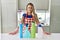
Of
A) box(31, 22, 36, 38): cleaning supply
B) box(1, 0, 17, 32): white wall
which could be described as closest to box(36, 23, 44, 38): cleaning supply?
box(31, 22, 36, 38): cleaning supply

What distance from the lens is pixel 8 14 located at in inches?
105

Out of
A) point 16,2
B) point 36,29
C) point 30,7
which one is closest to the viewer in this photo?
point 36,29

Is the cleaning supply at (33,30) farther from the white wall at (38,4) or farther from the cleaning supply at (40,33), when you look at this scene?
the white wall at (38,4)

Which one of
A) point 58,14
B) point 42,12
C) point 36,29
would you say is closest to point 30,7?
point 36,29

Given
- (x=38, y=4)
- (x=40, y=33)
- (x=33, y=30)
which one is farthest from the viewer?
(x=38, y=4)

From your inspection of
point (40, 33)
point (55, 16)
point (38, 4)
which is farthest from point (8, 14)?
point (40, 33)

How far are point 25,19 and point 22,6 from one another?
118cm

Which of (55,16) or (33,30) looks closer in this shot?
(33,30)

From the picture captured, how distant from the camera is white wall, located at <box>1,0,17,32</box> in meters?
2.63

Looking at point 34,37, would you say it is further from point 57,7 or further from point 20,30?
point 57,7

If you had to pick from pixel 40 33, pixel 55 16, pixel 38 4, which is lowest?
pixel 40 33

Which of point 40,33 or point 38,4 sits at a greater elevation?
point 38,4

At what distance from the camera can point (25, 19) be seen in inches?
59.7

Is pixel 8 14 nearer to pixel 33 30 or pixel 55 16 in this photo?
pixel 55 16
